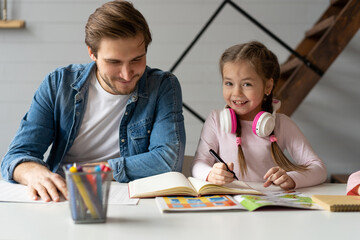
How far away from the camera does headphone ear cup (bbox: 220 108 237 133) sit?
174 cm

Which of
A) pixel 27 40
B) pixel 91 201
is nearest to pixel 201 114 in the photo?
pixel 27 40

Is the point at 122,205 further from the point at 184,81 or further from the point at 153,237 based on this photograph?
the point at 184,81

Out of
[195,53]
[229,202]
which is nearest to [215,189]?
[229,202]

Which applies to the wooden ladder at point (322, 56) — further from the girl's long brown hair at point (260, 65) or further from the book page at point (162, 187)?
the book page at point (162, 187)

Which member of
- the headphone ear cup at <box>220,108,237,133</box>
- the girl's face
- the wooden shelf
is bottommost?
the headphone ear cup at <box>220,108,237,133</box>

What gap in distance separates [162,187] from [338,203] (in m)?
0.47

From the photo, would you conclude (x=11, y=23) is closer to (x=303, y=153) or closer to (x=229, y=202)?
(x=303, y=153)

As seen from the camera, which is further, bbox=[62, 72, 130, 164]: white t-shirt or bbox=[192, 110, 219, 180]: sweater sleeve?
bbox=[62, 72, 130, 164]: white t-shirt

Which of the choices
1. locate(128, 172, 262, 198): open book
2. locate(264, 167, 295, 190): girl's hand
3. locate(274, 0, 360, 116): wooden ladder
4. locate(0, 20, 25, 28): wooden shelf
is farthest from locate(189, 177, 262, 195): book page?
locate(0, 20, 25, 28): wooden shelf

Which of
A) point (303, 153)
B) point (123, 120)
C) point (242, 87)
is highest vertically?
point (242, 87)

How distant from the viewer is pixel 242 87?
1.77m

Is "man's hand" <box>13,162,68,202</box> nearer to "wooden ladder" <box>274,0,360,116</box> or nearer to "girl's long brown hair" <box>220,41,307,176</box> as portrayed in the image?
"girl's long brown hair" <box>220,41,307,176</box>

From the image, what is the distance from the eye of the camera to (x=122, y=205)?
117 centimetres

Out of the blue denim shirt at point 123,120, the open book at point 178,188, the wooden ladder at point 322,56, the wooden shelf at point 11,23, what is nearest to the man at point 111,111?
the blue denim shirt at point 123,120
